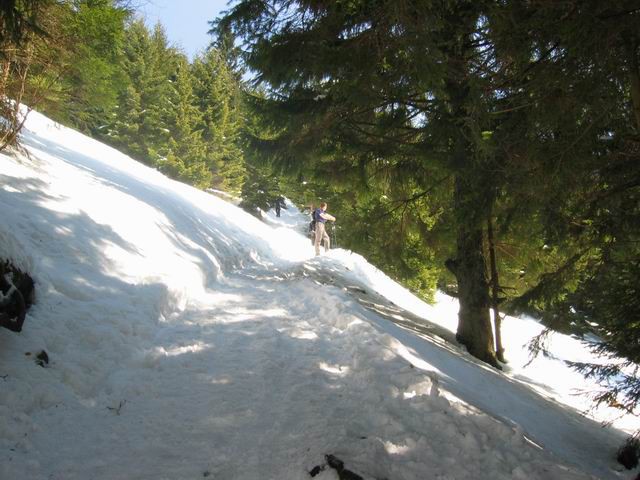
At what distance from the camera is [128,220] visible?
7230 millimetres

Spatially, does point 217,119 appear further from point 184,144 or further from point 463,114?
point 463,114

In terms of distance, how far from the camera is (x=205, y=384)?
379 cm

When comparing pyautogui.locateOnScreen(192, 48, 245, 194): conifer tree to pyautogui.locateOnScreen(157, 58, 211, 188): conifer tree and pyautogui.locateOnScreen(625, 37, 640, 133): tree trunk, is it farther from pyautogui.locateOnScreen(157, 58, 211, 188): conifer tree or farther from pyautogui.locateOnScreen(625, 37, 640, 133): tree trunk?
pyautogui.locateOnScreen(625, 37, 640, 133): tree trunk

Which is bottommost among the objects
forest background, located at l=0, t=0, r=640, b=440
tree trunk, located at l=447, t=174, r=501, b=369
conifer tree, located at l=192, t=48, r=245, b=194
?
tree trunk, located at l=447, t=174, r=501, b=369

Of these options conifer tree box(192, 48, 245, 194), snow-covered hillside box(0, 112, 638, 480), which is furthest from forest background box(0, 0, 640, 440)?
conifer tree box(192, 48, 245, 194)

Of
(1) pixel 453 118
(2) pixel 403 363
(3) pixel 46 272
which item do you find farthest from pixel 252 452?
(1) pixel 453 118

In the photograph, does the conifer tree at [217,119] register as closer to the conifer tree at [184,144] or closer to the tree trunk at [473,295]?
the conifer tree at [184,144]

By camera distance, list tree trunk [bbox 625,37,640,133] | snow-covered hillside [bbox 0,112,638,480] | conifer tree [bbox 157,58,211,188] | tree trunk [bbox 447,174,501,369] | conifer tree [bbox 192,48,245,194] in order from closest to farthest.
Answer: snow-covered hillside [bbox 0,112,638,480] → tree trunk [bbox 625,37,640,133] → tree trunk [bbox 447,174,501,369] → conifer tree [bbox 157,58,211,188] → conifer tree [bbox 192,48,245,194]

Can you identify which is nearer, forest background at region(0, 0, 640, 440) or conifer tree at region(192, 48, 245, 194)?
forest background at region(0, 0, 640, 440)

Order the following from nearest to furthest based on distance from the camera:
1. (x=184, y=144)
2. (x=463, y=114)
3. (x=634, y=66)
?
1. (x=634, y=66)
2. (x=463, y=114)
3. (x=184, y=144)

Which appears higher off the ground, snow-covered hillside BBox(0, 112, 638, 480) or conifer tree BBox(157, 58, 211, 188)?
conifer tree BBox(157, 58, 211, 188)

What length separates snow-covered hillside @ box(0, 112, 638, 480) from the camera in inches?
109

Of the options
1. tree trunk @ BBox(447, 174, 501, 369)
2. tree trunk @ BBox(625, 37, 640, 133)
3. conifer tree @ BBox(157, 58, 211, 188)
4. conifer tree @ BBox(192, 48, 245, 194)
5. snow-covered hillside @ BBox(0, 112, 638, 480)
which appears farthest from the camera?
conifer tree @ BBox(192, 48, 245, 194)

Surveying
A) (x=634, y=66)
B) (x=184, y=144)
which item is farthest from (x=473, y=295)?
(x=184, y=144)
